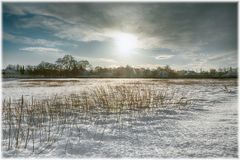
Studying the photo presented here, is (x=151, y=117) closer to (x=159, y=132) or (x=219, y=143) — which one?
(x=159, y=132)

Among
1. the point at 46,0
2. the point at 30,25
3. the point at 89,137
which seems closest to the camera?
the point at 89,137

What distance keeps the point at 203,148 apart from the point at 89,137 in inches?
69.9

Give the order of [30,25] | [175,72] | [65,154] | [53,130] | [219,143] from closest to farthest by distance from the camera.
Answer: [65,154]
[219,143]
[53,130]
[30,25]
[175,72]

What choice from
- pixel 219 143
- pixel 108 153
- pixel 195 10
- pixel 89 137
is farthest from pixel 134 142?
pixel 195 10

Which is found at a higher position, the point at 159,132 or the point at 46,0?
the point at 46,0

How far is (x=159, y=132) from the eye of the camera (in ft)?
11.5

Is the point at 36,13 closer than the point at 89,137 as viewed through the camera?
No

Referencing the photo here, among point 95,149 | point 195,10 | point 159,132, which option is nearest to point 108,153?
point 95,149

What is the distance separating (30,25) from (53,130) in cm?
384

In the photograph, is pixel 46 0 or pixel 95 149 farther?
pixel 46 0

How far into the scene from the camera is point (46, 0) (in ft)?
14.9

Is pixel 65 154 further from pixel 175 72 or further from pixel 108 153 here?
pixel 175 72

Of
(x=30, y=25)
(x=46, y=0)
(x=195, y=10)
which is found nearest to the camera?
(x=46, y=0)

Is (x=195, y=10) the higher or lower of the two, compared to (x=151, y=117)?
higher
